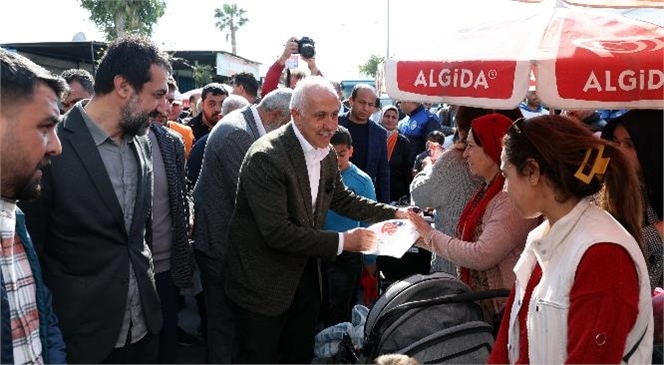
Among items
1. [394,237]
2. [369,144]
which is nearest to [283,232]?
[394,237]

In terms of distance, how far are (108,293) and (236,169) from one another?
141cm

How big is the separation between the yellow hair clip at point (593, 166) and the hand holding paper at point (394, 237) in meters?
1.10

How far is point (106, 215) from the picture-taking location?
2.31 meters

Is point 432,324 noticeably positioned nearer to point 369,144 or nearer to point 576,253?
point 576,253

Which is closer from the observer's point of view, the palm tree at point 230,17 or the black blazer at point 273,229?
the black blazer at point 273,229

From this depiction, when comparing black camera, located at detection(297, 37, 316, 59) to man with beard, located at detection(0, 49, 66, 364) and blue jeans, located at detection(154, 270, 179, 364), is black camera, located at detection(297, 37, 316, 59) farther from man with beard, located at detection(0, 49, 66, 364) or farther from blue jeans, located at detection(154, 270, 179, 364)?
man with beard, located at detection(0, 49, 66, 364)

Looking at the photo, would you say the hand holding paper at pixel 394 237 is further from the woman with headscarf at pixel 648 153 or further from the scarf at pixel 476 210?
the woman with headscarf at pixel 648 153

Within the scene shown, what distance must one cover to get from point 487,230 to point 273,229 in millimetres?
1066

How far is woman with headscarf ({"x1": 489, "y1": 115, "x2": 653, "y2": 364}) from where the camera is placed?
154cm

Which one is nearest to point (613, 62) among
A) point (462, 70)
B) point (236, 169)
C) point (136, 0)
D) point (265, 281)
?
point (462, 70)

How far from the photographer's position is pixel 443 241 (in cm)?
268

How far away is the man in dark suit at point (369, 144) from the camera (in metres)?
5.51

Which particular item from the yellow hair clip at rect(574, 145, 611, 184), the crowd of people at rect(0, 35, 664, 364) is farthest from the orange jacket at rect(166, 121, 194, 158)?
the yellow hair clip at rect(574, 145, 611, 184)

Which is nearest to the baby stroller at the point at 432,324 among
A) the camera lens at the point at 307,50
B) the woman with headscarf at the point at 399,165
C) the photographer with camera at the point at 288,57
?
the photographer with camera at the point at 288,57
